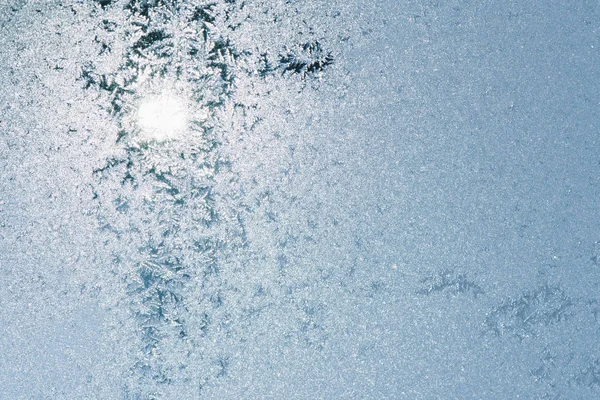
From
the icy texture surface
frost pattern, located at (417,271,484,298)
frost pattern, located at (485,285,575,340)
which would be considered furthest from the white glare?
frost pattern, located at (485,285,575,340)

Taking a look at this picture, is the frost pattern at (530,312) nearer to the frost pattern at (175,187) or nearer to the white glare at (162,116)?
the frost pattern at (175,187)

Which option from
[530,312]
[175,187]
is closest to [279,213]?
[175,187]

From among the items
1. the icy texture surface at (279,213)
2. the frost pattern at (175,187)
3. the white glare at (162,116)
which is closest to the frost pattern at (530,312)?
the icy texture surface at (279,213)

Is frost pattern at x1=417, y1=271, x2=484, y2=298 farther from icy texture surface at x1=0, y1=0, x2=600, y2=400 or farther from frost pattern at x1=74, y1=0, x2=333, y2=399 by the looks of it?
frost pattern at x1=74, y1=0, x2=333, y2=399

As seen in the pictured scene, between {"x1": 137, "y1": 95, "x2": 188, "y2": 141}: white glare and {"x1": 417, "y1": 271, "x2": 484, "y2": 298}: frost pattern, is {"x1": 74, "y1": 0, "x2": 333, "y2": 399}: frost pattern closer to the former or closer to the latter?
{"x1": 137, "y1": 95, "x2": 188, "y2": 141}: white glare

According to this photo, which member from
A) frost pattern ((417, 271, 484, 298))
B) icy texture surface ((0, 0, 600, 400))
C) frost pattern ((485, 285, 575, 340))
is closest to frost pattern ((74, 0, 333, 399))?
icy texture surface ((0, 0, 600, 400))

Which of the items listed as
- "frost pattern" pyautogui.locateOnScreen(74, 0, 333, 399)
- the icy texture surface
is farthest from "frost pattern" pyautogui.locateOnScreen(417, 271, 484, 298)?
"frost pattern" pyautogui.locateOnScreen(74, 0, 333, 399)

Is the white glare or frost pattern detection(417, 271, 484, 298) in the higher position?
the white glare
